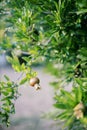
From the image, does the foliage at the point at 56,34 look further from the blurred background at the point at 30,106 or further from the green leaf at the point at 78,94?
the blurred background at the point at 30,106

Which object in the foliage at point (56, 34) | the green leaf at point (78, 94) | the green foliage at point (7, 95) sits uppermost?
the foliage at point (56, 34)

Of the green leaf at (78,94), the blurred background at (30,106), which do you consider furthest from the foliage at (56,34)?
the blurred background at (30,106)

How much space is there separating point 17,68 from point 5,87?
0.27 feet

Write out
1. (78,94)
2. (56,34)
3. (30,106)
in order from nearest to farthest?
(78,94), (56,34), (30,106)

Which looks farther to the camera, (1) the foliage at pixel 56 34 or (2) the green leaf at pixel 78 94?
(1) the foliage at pixel 56 34

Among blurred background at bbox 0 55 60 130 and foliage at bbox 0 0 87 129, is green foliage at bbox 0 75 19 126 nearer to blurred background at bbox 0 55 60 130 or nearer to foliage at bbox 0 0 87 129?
foliage at bbox 0 0 87 129

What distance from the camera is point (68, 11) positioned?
46.4 inches

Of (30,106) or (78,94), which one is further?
(30,106)

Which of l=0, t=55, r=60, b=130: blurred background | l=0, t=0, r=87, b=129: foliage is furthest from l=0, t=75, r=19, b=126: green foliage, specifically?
l=0, t=55, r=60, b=130: blurred background

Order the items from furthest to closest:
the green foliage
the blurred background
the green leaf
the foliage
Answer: the blurred background → the green foliage → the foliage → the green leaf

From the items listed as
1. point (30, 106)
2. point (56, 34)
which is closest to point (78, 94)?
point (56, 34)

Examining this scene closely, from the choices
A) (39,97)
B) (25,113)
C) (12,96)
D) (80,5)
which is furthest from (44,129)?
(80,5)

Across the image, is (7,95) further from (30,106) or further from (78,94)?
(30,106)

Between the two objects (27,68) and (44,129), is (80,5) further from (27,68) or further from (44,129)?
(44,129)
